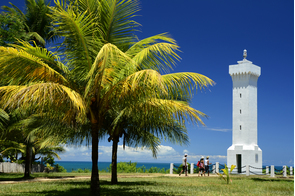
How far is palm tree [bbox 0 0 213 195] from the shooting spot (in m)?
9.70

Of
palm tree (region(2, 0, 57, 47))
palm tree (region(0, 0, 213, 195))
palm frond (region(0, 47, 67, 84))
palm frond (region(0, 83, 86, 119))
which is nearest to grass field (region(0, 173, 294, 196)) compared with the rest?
palm tree (region(0, 0, 213, 195))

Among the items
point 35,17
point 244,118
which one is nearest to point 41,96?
point 35,17

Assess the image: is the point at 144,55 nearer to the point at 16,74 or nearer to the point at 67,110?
the point at 67,110

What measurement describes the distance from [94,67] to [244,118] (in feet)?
102

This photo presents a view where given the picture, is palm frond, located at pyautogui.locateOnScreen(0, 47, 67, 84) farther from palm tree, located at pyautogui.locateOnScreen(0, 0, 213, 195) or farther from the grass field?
the grass field

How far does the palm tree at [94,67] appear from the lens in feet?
31.8

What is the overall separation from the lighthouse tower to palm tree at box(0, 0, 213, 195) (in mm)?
27438

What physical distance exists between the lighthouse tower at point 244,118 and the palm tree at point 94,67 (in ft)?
90.0

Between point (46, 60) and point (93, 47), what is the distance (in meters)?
1.61

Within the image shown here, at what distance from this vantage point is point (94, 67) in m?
9.55

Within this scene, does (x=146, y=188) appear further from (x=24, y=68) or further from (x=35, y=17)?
(x=35, y=17)

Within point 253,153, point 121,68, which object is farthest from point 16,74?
point 253,153

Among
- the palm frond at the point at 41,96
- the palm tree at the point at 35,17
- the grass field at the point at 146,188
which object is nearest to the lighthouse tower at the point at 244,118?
the grass field at the point at 146,188

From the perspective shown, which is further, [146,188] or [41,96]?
[146,188]
